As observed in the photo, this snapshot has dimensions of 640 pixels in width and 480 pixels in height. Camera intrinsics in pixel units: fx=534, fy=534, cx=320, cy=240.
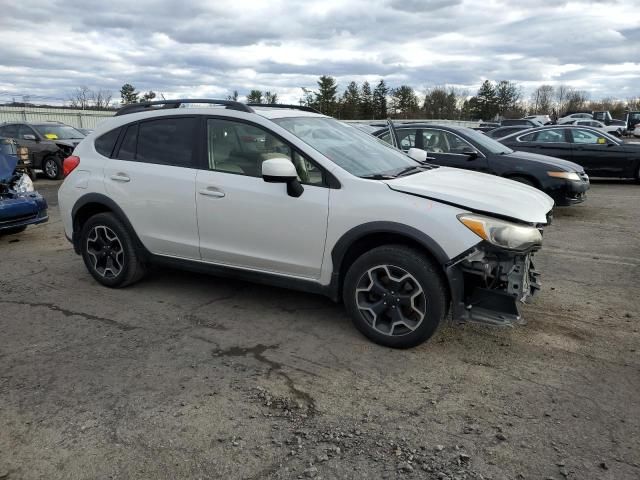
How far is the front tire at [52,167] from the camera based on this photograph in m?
15.0

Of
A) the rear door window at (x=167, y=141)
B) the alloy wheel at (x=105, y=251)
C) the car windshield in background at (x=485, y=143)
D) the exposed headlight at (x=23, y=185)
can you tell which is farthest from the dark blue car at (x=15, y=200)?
the car windshield in background at (x=485, y=143)

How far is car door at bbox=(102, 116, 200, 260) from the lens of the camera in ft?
15.3

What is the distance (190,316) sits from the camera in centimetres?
458

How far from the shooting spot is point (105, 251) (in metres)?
5.26

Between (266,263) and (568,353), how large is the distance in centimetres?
234

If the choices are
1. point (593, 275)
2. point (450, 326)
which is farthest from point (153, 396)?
point (593, 275)

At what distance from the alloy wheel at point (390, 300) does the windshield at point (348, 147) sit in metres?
0.81

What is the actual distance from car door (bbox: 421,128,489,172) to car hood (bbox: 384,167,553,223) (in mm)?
4584

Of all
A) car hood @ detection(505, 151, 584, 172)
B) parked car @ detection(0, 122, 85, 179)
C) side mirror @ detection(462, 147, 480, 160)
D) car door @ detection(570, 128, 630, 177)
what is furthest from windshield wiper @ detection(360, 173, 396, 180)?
parked car @ detection(0, 122, 85, 179)

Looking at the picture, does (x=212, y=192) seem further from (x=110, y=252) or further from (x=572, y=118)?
(x=572, y=118)

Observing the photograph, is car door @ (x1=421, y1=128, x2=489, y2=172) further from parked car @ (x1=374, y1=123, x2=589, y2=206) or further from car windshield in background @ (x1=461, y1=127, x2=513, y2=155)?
car windshield in background @ (x1=461, y1=127, x2=513, y2=155)

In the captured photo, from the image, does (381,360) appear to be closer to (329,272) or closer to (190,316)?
(329,272)

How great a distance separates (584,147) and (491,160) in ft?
15.5

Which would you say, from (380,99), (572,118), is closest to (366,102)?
(380,99)
